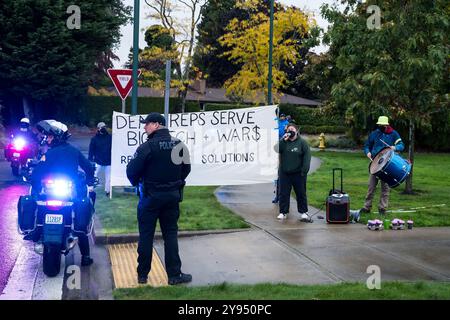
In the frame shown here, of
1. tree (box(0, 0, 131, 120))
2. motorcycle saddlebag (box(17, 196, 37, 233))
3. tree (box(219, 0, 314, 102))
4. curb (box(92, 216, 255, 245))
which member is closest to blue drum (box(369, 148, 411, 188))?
curb (box(92, 216, 255, 245))

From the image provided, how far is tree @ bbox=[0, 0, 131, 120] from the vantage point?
3431 cm

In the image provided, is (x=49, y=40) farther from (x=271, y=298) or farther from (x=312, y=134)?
(x=271, y=298)

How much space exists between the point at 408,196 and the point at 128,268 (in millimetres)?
9025

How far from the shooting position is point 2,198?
42.4ft

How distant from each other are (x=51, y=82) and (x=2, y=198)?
2548 cm

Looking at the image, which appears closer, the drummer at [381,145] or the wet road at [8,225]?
the wet road at [8,225]

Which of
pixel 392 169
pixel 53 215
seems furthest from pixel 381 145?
pixel 53 215

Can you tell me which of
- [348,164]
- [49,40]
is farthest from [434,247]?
[49,40]

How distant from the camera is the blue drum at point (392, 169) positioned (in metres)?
10.4

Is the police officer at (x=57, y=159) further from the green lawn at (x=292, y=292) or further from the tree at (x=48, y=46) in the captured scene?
the tree at (x=48, y=46)

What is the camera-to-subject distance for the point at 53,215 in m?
6.81

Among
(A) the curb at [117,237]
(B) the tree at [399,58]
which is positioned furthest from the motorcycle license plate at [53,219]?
(B) the tree at [399,58]

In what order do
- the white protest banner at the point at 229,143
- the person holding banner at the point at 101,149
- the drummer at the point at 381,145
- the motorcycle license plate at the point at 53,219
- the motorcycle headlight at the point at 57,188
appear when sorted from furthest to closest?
the person holding banner at the point at 101,149 → the white protest banner at the point at 229,143 → the drummer at the point at 381,145 → the motorcycle headlight at the point at 57,188 → the motorcycle license plate at the point at 53,219
